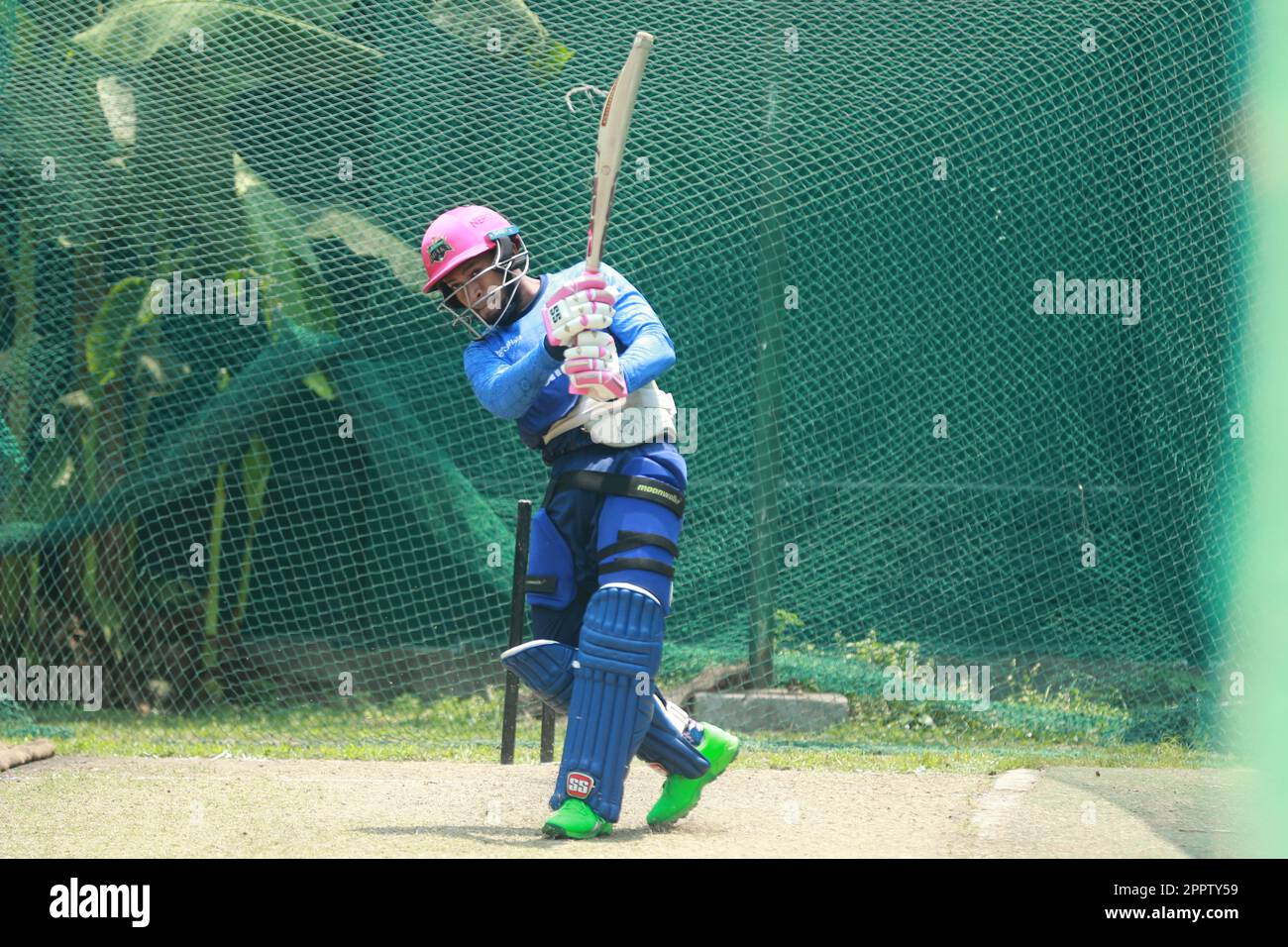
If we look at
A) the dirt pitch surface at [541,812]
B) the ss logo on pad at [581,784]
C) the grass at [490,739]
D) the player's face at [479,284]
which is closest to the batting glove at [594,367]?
the player's face at [479,284]

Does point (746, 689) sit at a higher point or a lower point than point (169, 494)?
lower

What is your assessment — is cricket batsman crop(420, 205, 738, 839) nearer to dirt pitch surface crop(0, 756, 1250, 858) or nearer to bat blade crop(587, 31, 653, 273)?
bat blade crop(587, 31, 653, 273)

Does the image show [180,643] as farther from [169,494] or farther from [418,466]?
[418,466]

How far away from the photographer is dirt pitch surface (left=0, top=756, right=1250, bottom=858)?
4.36 meters

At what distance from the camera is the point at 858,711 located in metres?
7.56

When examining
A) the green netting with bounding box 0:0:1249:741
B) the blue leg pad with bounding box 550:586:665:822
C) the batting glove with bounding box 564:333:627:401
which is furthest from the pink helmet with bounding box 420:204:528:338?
the green netting with bounding box 0:0:1249:741

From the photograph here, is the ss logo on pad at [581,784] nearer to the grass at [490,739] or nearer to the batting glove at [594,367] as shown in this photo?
the batting glove at [594,367]

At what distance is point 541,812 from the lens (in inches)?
200

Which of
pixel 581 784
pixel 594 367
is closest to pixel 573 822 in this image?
pixel 581 784

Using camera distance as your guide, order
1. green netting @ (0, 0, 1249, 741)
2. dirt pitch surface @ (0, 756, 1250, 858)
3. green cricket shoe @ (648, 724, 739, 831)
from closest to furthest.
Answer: dirt pitch surface @ (0, 756, 1250, 858), green cricket shoe @ (648, 724, 739, 831), green netting @ (0, 0, 1249, 741)

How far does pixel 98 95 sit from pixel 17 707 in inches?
117

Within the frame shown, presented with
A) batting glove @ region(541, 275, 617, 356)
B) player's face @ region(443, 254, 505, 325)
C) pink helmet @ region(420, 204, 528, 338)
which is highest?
pink helmet @ region(420, 204, 528, 338)

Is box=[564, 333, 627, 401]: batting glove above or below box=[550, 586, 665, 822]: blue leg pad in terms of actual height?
above
